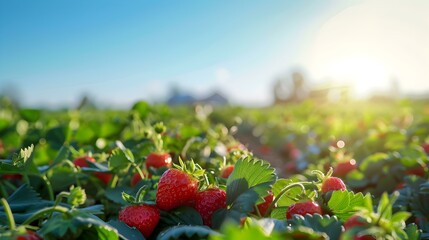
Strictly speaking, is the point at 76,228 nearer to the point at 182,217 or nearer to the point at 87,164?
the point at 182,217

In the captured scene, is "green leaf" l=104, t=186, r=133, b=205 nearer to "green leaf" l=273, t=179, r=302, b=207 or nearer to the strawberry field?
the strawberry field

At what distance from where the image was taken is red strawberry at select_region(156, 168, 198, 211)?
1338 millimetres

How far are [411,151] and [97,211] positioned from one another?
5.78ft

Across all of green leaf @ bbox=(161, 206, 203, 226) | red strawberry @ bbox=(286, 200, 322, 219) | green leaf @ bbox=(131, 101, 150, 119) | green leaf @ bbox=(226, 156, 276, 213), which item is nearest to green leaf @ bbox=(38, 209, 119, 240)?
green leaf @ bbox=(161, 206, 203, 226)

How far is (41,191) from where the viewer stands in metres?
2.05

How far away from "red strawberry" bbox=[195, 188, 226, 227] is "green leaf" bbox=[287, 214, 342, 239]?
0.24 m

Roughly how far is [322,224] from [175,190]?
42 centimetres

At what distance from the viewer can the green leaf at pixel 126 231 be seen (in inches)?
49.8

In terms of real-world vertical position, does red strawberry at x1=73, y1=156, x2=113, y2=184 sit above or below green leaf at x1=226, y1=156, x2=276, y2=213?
below

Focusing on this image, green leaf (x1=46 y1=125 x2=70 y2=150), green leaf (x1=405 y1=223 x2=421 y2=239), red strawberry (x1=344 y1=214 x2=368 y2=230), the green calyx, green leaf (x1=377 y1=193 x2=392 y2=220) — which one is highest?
green leaf (x1=377 y1=193 x2=392 y2=220)

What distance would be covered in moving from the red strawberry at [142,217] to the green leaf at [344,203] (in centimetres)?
50

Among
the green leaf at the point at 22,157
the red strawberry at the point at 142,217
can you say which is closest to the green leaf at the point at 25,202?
the green leaf at the point at 22,157

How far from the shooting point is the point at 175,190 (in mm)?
1334

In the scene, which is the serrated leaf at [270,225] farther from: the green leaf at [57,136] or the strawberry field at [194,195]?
the green leaf at [57,136]
